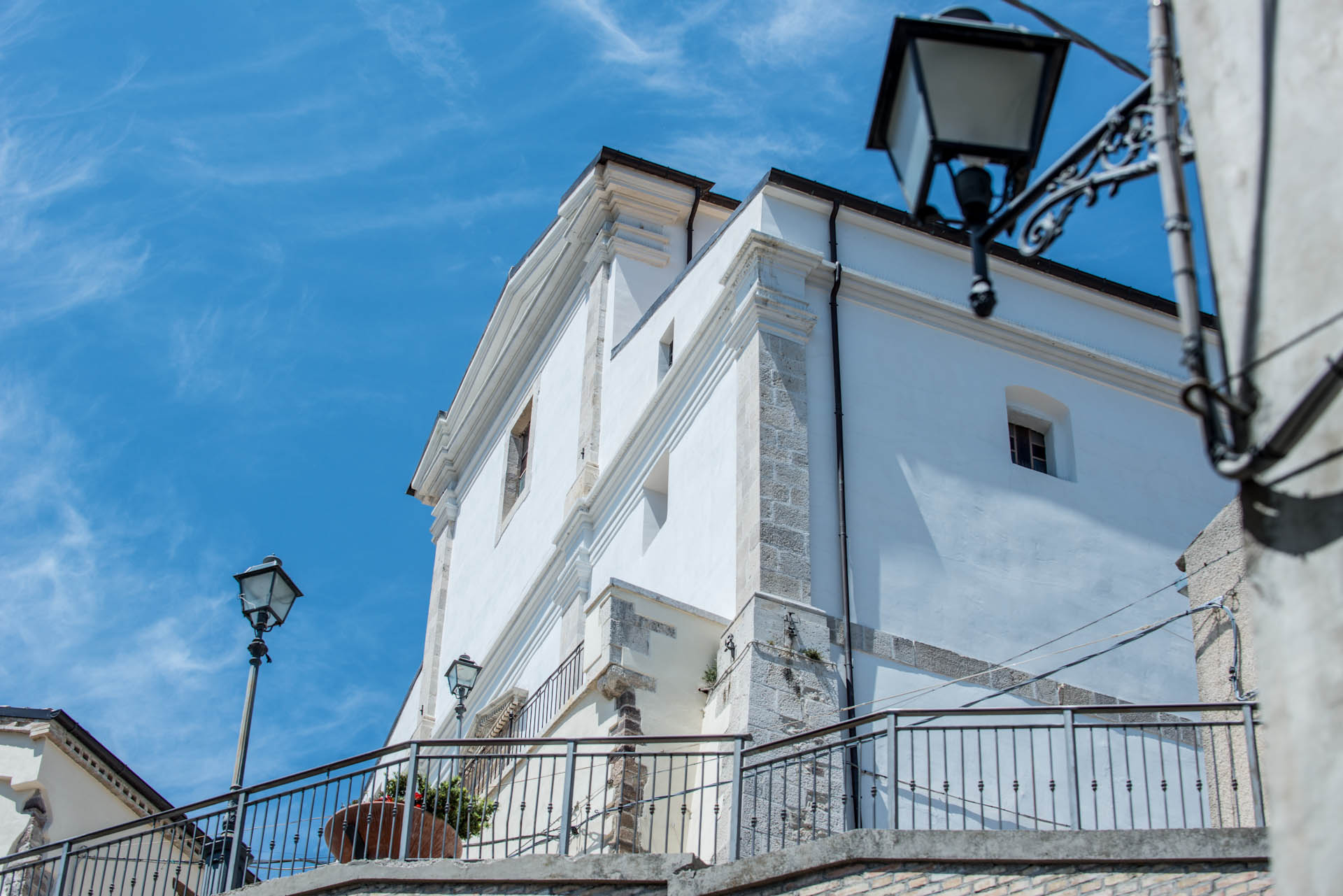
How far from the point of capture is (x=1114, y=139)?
224 inches

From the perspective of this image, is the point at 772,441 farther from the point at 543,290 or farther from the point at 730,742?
the point at 543,290

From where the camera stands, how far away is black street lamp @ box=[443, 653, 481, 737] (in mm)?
22156

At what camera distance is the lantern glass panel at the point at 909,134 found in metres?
5.59

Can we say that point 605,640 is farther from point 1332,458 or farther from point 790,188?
point 1332,458

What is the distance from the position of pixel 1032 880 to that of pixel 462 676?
476 inches

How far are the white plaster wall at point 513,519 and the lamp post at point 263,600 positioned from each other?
7.70 m

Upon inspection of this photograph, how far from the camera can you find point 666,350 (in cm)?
2116

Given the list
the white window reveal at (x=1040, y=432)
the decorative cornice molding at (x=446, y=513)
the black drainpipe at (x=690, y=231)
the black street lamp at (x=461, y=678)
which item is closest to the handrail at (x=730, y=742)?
the white window reveal at (x=1040, y=432)

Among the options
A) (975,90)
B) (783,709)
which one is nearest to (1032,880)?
(783,709)

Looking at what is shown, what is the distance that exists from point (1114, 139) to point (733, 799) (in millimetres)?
8317

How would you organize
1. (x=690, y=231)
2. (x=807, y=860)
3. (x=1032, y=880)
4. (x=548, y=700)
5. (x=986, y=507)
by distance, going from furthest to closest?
(x=690, y=231), (x=548, y=700), (x=986, y=507), (x=807, y=860), (x=1032, y=880)

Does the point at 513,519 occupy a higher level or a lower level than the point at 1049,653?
higher

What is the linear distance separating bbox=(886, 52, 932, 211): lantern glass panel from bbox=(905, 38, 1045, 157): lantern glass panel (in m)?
0.05

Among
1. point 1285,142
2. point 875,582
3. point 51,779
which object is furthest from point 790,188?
point 1285,142
